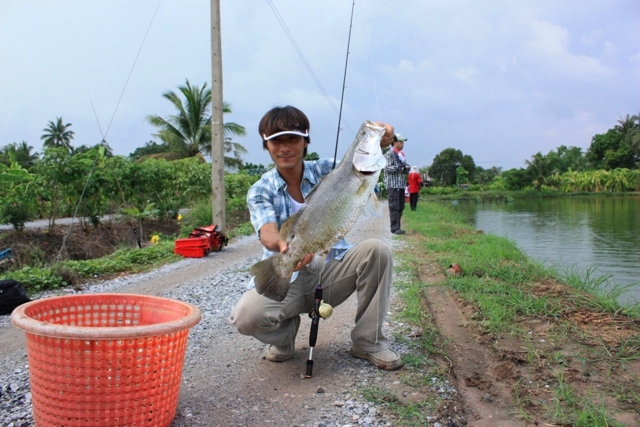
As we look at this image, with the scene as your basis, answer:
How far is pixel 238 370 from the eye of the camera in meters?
3.33

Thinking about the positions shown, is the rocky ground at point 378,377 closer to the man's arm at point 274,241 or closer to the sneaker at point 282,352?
the sneaker at point 282,352

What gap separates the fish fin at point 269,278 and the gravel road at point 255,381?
0.62m

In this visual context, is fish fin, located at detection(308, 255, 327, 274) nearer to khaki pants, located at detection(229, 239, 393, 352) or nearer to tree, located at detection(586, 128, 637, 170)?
khaki pants, located at detection(229, 239, 393, 352)

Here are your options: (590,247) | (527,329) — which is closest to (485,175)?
(590,247)

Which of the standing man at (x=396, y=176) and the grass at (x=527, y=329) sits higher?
the standing man at (x=396, y=176)

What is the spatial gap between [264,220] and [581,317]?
278 cm

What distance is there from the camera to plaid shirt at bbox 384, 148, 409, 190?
33.2 feet

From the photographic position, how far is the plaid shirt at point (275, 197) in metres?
3.13

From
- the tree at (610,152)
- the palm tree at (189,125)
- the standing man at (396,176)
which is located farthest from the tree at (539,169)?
the standing man at (396,176)

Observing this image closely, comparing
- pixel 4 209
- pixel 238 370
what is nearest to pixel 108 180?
pixel 4 209

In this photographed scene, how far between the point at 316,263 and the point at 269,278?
0.30 m

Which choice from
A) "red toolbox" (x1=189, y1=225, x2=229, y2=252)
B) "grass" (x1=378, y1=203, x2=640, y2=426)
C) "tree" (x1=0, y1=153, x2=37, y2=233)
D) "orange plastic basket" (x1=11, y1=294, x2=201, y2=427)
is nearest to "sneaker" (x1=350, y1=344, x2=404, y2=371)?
"grass" (x1=378, y1=203, x2=640, y2=426)

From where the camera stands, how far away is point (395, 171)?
10195 millimetres

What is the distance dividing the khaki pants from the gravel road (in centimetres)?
23
